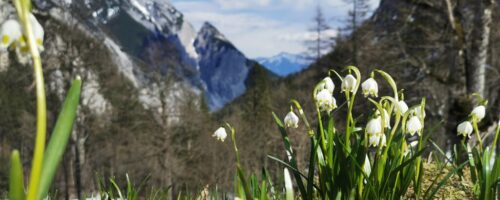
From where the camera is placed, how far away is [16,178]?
971 mm

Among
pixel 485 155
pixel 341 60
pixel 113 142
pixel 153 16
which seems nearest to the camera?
pixel 485 155

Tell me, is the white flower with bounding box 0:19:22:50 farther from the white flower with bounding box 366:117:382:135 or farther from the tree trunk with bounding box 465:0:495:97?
the tree trunk with bounding box 465:0:495:97

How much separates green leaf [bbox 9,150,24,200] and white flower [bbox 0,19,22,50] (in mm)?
236

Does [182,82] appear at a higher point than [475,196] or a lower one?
higher

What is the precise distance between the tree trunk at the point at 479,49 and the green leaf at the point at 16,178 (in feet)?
21.4

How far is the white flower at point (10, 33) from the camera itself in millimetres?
979

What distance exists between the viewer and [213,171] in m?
26.9

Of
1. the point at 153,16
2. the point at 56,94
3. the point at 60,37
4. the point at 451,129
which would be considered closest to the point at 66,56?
the point at 60,37

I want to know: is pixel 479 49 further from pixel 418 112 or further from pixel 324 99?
pixel 324 99

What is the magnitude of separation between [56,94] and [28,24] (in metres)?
16.1

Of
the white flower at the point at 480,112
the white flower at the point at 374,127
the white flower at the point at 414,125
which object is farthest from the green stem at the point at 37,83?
the white flower at the point at 480,112

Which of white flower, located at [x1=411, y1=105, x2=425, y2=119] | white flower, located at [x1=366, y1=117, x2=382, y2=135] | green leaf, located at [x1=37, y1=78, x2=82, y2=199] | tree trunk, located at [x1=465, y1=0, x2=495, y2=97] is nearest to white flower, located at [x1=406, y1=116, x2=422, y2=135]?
white flower, located at [x1=411, y1=105, x2=425, y2=119]

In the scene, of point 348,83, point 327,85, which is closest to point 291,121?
point 327,85

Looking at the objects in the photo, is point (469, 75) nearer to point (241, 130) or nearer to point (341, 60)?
point (341, 60)
